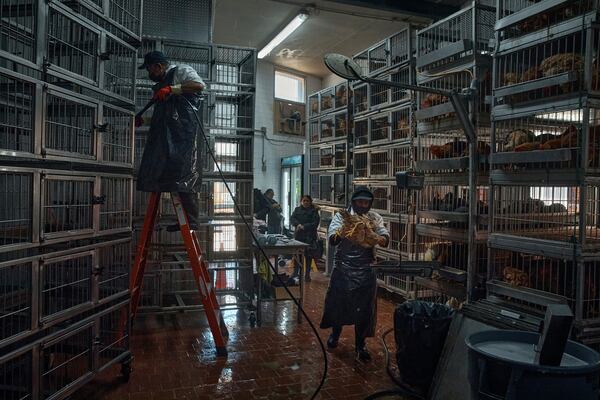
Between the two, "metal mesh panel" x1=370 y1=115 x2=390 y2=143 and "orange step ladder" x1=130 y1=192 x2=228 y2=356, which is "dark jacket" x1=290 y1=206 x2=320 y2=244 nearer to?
"metal mesh panel" x1=370 y1=115 x2=390 y2=143

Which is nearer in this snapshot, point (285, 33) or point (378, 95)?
point (378, 95)

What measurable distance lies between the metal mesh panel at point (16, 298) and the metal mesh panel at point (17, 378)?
161 mm

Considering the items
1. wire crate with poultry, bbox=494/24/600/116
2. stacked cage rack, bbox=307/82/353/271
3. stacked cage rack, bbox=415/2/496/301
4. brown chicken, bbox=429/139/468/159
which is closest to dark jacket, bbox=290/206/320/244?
stacked cage rack, bbox=307/82/353/271

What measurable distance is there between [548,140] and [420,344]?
5.79 ft

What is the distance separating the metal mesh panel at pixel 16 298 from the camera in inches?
99.0

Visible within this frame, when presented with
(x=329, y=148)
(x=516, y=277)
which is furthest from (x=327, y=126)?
(x=516, y=277)

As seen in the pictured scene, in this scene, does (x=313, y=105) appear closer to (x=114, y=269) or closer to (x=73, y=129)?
(x=114, y=269)

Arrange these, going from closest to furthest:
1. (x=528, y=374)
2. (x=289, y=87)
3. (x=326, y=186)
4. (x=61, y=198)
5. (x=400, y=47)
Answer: (x=528, y=374) → (x=61, y=198) → (x=400, y=47) → (x=326, y=186) → (x=289, y=87)

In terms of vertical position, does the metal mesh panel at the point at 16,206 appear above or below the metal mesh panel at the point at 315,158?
below

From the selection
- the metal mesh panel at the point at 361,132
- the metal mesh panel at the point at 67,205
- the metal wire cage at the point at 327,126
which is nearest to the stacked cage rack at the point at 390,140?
the metal mesh panel at the point at 361,132

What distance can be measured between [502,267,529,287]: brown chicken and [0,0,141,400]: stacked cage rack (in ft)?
9.83

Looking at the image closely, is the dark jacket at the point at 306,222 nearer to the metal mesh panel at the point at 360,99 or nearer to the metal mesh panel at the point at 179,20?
the metal mesh panel at the point at 360,99

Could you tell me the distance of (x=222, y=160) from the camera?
5.71 meters

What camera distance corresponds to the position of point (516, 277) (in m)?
3.58
